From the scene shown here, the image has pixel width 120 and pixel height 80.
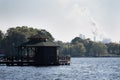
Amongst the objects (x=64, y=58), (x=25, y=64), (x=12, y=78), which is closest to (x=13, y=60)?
(x=25, y=64)

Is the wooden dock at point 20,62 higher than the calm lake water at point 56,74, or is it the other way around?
the wooden dock at point 20,62

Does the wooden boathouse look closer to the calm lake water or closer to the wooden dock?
the wooden dock

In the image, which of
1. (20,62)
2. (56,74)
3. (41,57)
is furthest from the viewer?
(20,62)

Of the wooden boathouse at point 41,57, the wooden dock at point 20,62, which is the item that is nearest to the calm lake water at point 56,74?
the wooden boathouse at point 41,57

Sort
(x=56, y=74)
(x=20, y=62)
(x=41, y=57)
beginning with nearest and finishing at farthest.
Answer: (x=56, y=74) → (x=41, y=57) → (x=20, y=62)

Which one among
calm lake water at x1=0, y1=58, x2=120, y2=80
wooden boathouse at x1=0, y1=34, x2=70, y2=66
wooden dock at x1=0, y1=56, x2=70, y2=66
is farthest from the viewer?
wooden dock at x1=0, y1=56, x2=70, y2=66

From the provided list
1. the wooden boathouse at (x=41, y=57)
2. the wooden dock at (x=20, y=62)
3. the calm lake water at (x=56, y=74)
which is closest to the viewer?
the calm lake water at (x=56, y=74)

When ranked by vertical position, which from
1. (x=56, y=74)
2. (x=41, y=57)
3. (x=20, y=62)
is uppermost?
(x=41, y=57)

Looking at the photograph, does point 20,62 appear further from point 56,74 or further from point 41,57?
point 56,74

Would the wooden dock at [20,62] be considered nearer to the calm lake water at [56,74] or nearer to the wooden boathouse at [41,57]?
the wooden boathouse at [41,57]

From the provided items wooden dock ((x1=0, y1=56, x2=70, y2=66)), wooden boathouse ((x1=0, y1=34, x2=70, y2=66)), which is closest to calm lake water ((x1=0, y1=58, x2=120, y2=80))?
wooden boathouse ((x1=0, y1=34, x2=70, y2=66))

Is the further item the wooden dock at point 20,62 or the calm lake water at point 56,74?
the wooden dock at point 20,62

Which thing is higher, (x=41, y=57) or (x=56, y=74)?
(x=41, y=57)

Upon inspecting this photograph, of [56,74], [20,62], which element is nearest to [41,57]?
[20,62]
